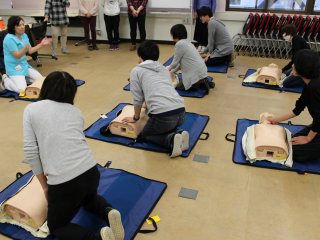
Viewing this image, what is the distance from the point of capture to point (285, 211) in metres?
2.18

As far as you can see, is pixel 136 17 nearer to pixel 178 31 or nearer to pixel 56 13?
pixel 56 13

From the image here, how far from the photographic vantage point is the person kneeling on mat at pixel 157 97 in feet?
8.98

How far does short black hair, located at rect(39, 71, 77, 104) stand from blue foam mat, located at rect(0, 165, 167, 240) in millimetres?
833

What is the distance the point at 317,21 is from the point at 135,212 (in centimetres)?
462

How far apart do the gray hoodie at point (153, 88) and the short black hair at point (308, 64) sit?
99 cm

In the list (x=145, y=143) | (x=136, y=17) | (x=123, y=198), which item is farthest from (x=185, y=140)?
(x=136, y=17)

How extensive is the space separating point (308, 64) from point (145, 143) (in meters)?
1.49

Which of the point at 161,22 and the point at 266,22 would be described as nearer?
the point at 266,22

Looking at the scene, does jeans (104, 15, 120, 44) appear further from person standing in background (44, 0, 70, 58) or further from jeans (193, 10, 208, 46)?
jeans (193, 10, 208, 46)

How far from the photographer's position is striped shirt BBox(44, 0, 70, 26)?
5.53m

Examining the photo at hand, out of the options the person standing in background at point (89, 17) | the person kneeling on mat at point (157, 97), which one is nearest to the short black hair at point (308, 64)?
the person kneeling on mat at point (157, 97)

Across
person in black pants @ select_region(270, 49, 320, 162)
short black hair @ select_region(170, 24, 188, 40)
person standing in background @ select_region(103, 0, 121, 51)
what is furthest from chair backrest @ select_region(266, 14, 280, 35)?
person in black pants @ select_region(270, 49, 320, 162)

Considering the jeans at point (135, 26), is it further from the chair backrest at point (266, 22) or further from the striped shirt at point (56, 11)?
the chair backrest at point (266, 22)

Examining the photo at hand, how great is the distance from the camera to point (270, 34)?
18.3ft
